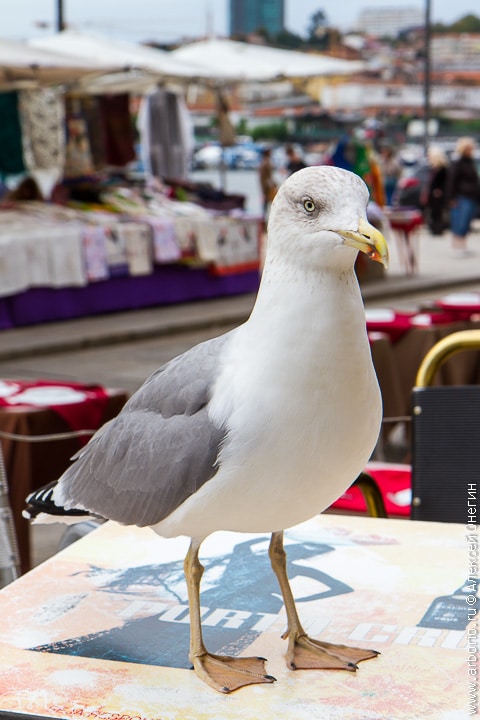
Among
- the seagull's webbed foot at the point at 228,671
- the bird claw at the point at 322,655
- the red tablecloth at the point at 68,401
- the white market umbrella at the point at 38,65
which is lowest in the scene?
the red tablecloth at the point at 68,401

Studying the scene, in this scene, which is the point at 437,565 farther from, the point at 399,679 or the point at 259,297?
the point at 259,297

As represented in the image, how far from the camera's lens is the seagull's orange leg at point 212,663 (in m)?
1.64

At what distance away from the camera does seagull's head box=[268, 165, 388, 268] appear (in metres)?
1.47

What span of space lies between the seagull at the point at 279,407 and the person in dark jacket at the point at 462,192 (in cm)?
1611

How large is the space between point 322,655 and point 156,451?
40 cm

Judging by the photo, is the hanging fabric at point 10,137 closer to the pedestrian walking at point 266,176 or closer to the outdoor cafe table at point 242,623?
the pedestrian walking at point 266,176

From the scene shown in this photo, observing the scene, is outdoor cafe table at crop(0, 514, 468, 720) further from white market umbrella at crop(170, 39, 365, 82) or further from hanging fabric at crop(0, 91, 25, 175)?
white market umbrella at crop(170, 39, 365, 82)

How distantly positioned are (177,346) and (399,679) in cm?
853

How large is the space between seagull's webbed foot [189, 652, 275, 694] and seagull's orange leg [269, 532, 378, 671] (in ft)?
0.19

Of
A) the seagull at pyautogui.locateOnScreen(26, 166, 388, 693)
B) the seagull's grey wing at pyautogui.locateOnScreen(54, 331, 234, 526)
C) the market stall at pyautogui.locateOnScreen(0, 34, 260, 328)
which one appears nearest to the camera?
the seagull at pyautogui.locateOnScreen(26, 166, 388, 693)

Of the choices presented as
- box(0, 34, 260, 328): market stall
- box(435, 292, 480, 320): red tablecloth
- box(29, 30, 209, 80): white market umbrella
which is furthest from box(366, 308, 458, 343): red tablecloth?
box(29, 30, 209, 80): white market umbrella

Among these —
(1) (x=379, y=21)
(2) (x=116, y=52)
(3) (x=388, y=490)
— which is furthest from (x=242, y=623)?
(1) (x=379, y=21)

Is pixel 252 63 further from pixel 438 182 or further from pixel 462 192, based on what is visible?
pixel 438 182

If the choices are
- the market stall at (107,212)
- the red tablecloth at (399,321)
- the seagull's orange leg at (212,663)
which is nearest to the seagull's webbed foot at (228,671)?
the seagull's orange leg at (212,663)
